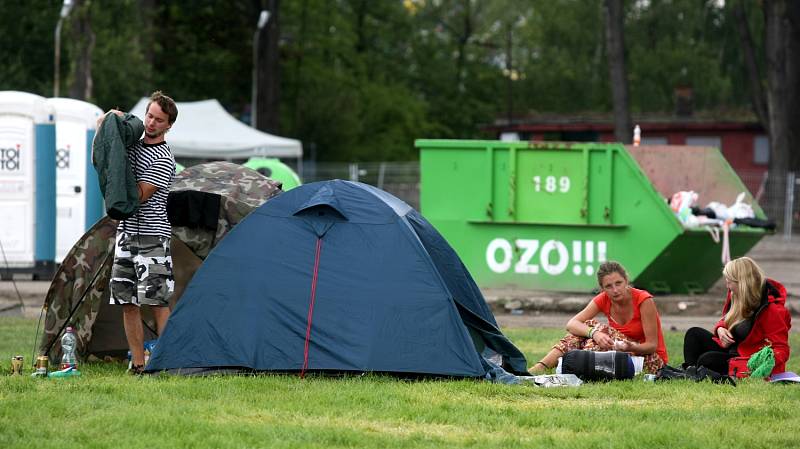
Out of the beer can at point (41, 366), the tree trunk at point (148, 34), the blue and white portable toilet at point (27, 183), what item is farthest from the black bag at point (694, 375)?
the tree trunk at point (148, 34)

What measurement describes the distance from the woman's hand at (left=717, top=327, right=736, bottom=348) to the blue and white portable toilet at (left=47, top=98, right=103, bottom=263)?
11.0 metres

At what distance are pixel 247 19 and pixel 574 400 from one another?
4194 cm

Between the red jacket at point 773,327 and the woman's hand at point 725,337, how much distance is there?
4.3 inches

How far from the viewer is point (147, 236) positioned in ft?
29.0

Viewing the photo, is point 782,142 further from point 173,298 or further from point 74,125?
point 173,298

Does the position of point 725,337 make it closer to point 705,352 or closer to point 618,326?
point 705,352

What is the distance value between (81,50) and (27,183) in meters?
10.1

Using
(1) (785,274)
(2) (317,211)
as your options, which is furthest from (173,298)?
(1) (785,274)

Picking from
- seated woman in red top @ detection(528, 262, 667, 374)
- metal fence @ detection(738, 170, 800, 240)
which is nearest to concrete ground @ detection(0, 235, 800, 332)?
seated woman in red top @ detection(528, 262, 667, 374)

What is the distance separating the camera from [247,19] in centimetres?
4862

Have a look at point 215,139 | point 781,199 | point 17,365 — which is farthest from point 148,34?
point 17,365

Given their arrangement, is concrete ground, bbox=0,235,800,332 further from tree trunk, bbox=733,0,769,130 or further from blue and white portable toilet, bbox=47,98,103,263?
tree trunk, bbox=733,0,769,130

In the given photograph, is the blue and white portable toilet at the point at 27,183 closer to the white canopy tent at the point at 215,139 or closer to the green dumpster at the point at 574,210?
the green dumpster at the point at 574,210

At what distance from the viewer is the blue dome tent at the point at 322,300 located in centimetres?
875
